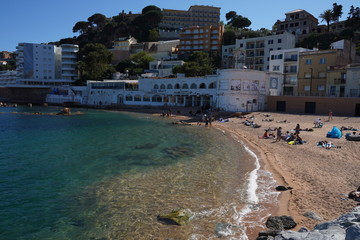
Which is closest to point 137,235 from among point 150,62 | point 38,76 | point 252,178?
point 252,178

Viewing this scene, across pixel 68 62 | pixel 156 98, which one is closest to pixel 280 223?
pixel 156 98

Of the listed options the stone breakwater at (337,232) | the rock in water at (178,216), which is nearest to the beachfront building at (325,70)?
the rock in water at (178,216)

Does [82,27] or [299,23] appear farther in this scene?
[82,27]

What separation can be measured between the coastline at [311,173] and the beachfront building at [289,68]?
28072mm

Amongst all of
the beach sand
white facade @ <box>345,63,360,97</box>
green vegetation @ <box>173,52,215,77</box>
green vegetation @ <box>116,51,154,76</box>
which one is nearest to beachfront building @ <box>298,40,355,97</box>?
white facade @ <box>345,63,360,97</box>

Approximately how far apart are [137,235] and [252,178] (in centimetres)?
812

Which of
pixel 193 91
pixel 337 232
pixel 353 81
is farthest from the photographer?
pixel 193 91

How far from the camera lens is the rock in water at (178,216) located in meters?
10.3

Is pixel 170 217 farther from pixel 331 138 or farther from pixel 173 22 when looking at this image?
pixel 173 22

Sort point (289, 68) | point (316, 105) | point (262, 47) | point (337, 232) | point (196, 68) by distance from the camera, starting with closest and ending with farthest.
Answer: point (337, 232)
point (316, 105)
point (289, 68)
point (196, 68)
point (262, 47)

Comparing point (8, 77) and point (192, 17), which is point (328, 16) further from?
point (8, 77)

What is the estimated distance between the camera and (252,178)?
50.9 ft

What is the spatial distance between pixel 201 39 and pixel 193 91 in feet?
159

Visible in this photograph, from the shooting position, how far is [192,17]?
15025cm
